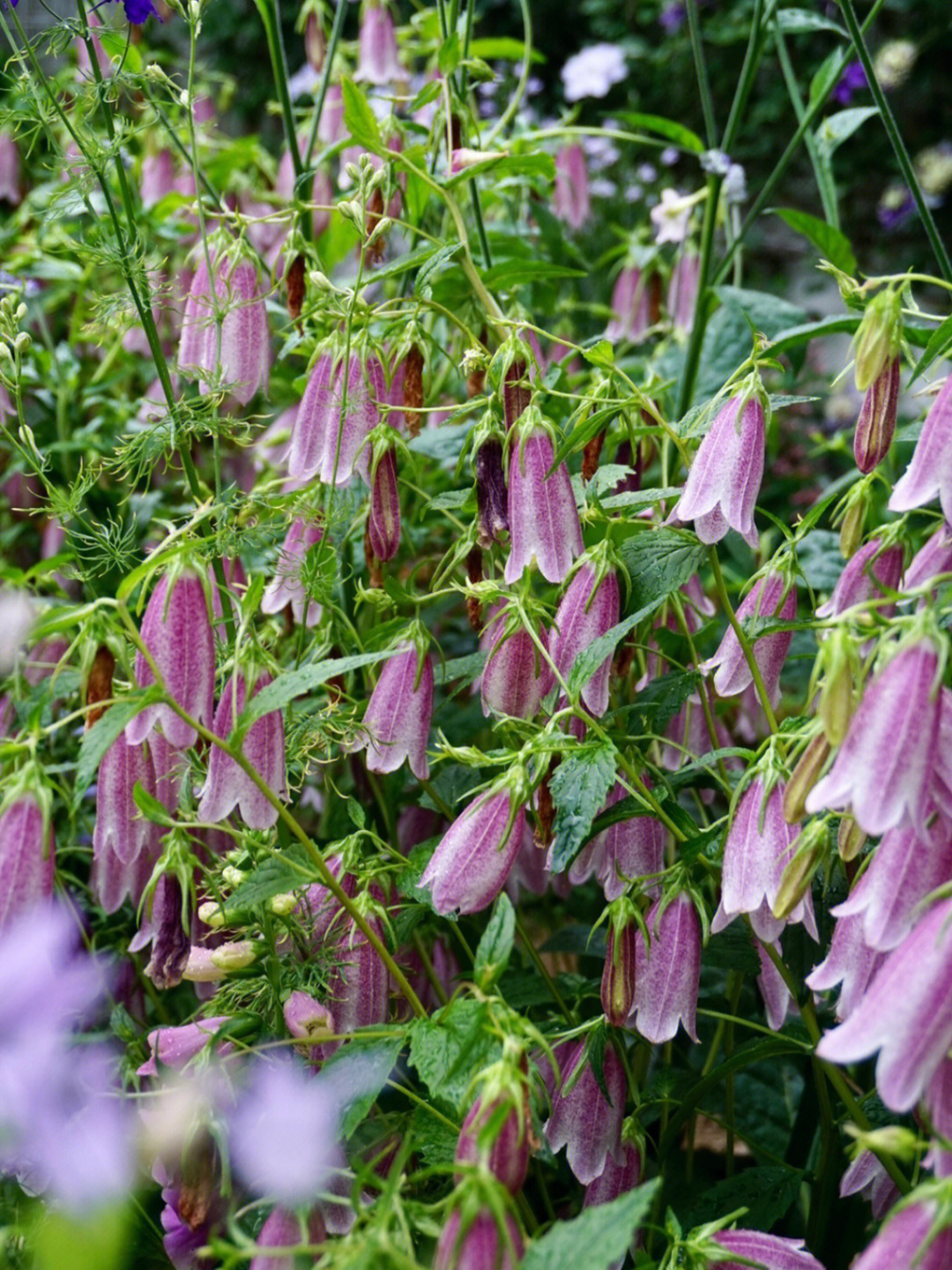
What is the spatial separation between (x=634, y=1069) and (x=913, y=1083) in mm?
444

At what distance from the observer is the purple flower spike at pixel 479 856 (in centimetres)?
71

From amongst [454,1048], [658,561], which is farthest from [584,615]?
[454,1048]

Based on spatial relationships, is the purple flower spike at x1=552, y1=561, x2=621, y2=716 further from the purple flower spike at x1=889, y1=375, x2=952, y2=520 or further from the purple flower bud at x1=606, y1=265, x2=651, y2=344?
the purple flower bud at x1=606, y1=265, x2=651, y2=344

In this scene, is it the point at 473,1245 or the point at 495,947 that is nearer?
the point at 473,1245

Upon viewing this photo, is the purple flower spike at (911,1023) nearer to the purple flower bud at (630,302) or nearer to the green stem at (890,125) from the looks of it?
the green stem at (890,125)

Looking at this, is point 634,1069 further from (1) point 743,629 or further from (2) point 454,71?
(2) point 454,71

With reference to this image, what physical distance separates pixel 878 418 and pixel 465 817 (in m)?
0.33

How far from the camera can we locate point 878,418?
72cm

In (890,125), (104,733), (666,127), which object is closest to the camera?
(104,733)

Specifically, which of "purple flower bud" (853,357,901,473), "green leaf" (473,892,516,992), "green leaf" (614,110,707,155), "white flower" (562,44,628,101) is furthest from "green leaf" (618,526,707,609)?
"white flower" (562,44,628,101)

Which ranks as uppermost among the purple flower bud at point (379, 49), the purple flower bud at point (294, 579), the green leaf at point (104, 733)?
the purple flower bud at point (379, 49)

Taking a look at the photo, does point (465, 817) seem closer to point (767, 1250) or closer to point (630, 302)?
point (767, 1250)

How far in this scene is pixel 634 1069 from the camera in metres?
0.90

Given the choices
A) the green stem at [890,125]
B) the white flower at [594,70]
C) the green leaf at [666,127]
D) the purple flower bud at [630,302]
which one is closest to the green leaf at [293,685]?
the green stem at [890,125]
